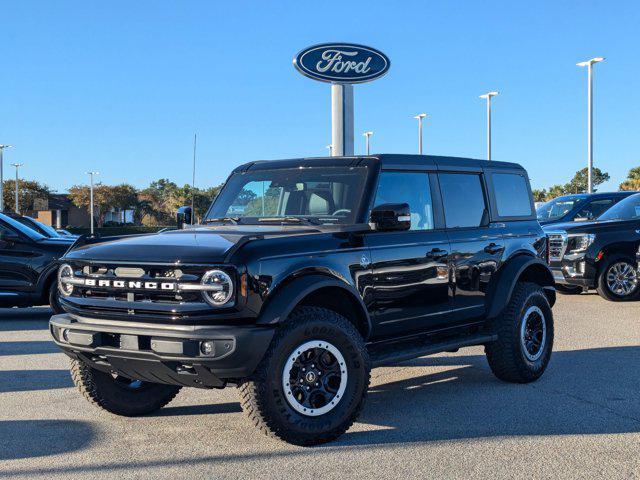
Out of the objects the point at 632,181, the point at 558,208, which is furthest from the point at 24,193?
the point at 558,208

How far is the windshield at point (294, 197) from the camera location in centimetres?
592

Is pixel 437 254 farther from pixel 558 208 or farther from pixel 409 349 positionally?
pixel 558 208

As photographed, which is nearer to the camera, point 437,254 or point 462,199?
point 437,254

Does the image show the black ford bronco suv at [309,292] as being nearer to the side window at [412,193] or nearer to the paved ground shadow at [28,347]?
the side window at [412,193]

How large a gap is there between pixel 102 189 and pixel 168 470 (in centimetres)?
8141

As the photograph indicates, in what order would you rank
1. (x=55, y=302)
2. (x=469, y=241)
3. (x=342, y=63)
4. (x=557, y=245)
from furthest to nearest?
(x=342, y=63), (x=557, y=245), (x=55, y=302), (x=469, y=241)

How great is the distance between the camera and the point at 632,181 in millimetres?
66688

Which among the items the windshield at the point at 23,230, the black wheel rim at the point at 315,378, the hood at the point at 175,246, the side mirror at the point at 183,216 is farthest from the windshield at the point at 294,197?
the windshield at the point at 23,230

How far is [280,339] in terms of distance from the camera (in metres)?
4.83

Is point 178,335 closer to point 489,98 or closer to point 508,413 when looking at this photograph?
point 508,413

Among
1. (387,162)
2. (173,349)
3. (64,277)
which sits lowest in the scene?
(173,349)

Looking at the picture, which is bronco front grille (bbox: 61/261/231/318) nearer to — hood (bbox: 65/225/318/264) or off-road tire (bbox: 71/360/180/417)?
hood (bbox: 65/225/318/264)

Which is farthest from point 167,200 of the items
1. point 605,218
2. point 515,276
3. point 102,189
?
point 515,276

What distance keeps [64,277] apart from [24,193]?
80.3 m
